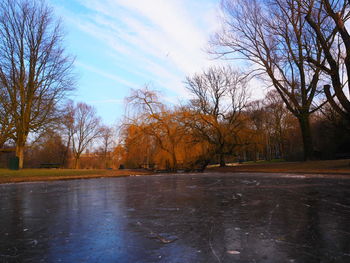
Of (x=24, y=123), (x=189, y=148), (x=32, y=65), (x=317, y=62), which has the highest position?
(x=32, y=65)

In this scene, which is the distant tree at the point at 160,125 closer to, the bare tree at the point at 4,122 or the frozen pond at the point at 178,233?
the bare tree at the point at 4,122

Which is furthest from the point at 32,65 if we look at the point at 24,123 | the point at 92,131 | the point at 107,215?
the point at 92,131

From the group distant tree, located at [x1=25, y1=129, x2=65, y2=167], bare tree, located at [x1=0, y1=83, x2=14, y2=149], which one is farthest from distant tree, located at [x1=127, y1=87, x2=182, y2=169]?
distant tree, located at [x1=25, y1=129, x2=65, y2=167]

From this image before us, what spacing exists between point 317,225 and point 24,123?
68.4 feet

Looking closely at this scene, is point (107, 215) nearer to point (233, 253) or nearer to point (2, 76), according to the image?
point (233, 253)

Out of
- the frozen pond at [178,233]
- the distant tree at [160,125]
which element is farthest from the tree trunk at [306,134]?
the frozen pond at [178,233]

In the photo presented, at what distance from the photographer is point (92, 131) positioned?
155 ft

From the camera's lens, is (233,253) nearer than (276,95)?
Yes

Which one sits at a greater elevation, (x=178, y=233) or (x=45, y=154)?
(x=45, y=154)

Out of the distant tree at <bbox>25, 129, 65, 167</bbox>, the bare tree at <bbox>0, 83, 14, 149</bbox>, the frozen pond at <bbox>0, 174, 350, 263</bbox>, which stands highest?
the bare tree at <bbox>0, 83, 14, 149</bbox>

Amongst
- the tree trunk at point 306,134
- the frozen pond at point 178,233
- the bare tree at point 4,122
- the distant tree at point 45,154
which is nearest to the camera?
the frozen pond at point 178,233

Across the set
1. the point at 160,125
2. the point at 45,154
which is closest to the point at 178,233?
the point at 160,125

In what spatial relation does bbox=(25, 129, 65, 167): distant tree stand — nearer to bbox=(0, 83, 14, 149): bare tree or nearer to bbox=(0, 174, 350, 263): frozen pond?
bbox=(0, 83, 14, 149): bare tree

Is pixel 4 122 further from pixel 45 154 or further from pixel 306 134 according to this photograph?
pixel 306 134
